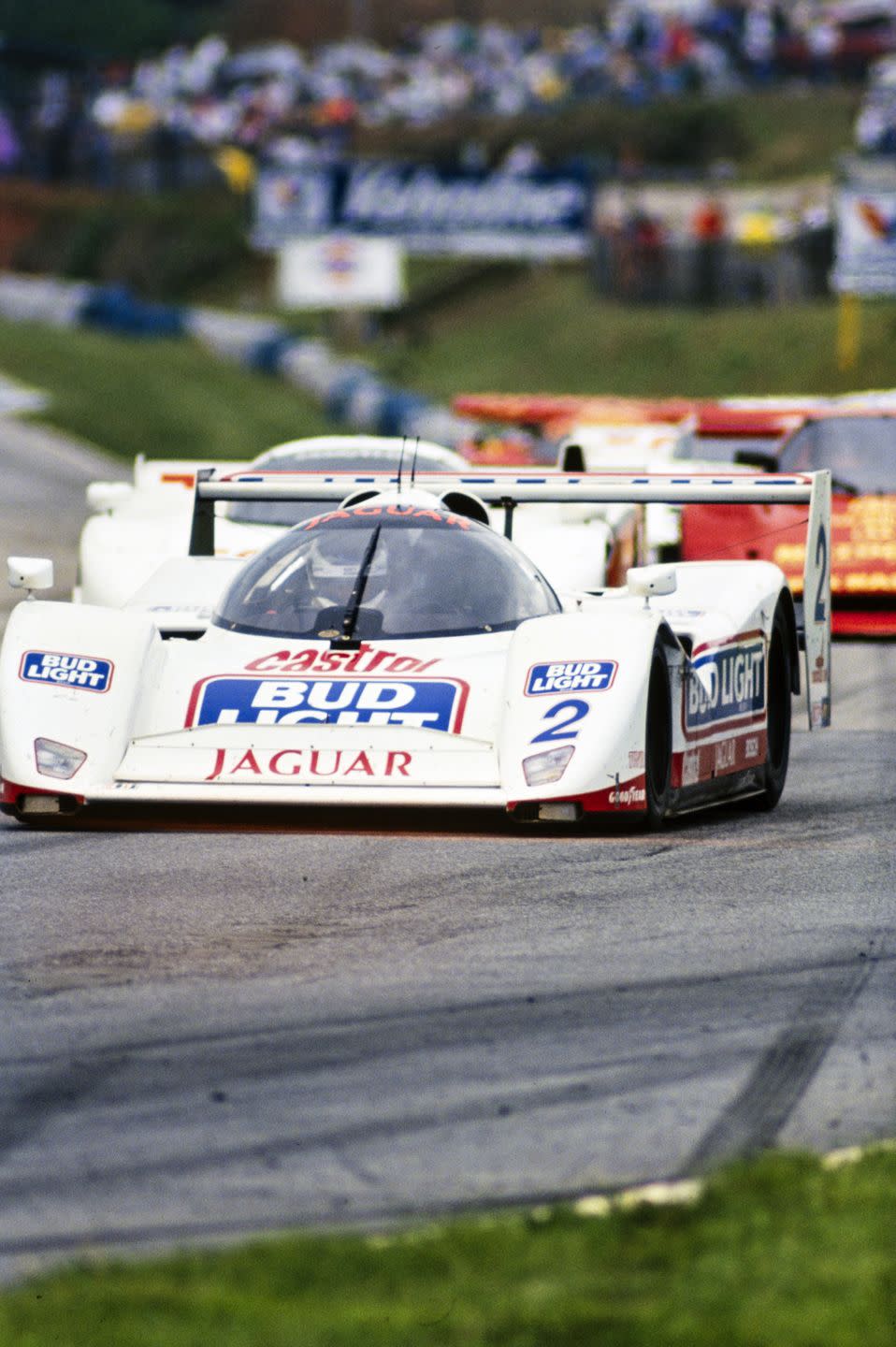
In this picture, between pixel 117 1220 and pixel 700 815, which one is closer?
pixel 117 1220

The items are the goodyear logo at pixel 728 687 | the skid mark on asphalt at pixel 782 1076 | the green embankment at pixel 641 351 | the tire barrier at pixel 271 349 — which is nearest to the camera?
the skid mark on asphalt at pixel 782 1076

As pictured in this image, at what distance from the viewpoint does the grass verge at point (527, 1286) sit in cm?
360

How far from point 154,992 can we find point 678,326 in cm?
4139

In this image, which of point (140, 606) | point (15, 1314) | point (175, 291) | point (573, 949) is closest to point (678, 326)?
point (175, 291)

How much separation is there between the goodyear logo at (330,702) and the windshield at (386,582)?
0.45 meters

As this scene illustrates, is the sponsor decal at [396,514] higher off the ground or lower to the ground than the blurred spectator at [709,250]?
higher

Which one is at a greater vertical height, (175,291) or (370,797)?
(370,797)

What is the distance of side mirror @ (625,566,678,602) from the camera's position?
9.03 m

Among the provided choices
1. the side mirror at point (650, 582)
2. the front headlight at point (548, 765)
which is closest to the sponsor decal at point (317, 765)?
the front headlight at point (548, 765)

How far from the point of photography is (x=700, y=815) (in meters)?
9.45

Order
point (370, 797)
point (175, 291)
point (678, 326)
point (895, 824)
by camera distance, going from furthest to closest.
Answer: point (175, 291) < point (678, 326) < point (895, 824) < point (370, 797)

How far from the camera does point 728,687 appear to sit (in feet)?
30.4

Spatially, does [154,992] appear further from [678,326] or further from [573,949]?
[678,326]

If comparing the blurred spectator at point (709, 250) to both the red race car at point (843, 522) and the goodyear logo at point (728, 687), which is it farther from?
the goodyear logo at point (728, 687)
